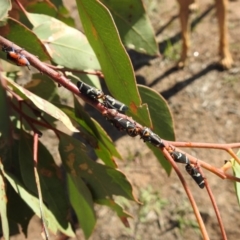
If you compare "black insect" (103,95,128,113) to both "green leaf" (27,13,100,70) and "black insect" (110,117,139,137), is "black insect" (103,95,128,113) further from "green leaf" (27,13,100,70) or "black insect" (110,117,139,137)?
"green leaf" (27,13,100,70)

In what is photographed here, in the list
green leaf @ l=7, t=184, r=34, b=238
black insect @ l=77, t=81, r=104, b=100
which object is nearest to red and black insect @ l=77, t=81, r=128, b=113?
black insect @ l=77, t=81, r=104, b=100

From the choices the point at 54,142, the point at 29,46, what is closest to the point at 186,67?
the point at 54,142

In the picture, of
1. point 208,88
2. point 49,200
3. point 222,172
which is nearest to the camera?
point 222,172

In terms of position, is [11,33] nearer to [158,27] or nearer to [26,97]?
[26,97]

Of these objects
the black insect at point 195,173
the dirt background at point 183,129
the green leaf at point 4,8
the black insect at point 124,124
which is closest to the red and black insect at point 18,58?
the green leaf at point 4,8

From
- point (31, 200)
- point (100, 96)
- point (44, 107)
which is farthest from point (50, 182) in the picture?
point (100, 96)

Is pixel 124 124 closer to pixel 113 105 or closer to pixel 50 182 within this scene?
pixel 113 105

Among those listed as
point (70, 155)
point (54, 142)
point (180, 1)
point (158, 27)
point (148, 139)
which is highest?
point (148, 139)
